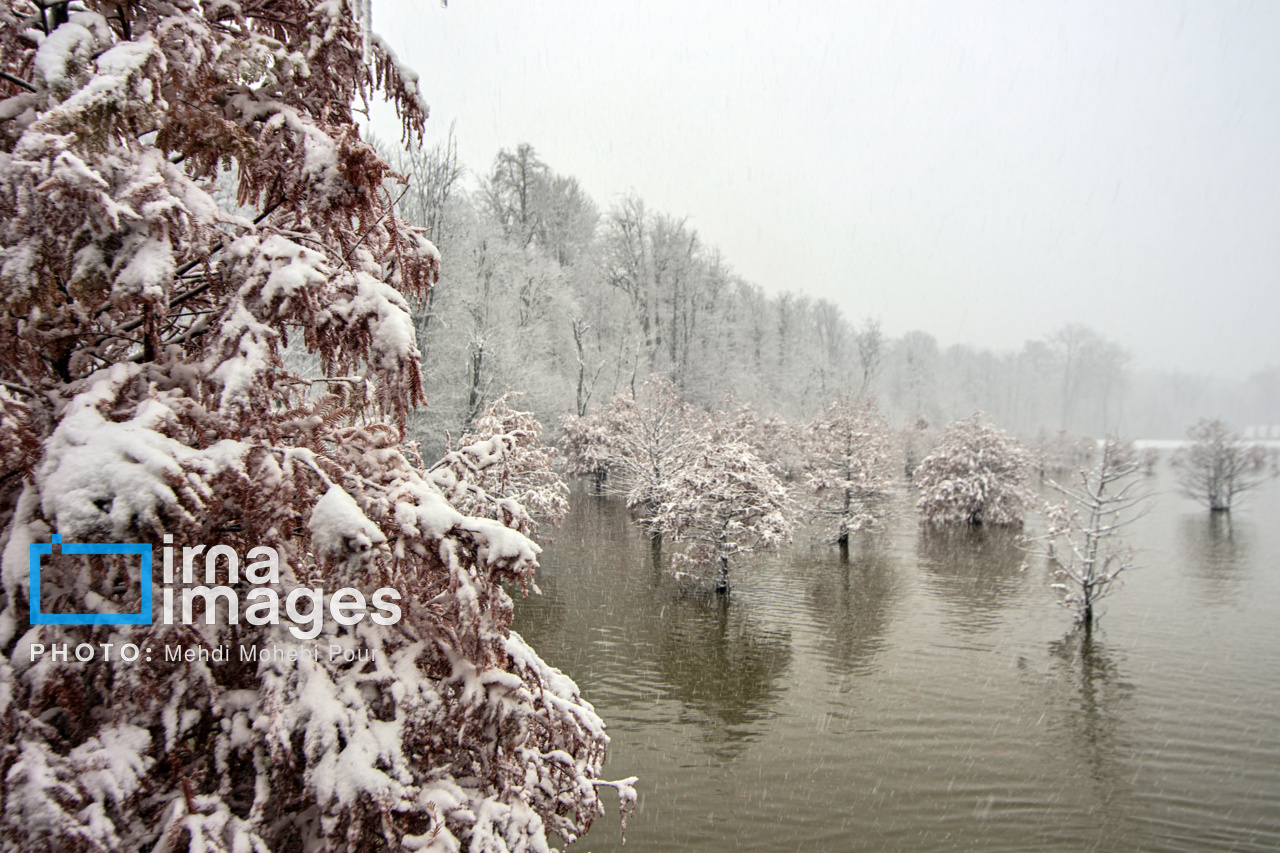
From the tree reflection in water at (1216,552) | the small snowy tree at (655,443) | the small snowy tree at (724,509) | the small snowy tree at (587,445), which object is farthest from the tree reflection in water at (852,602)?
the small snowy tree at (587,445)

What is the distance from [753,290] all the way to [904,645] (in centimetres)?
4461

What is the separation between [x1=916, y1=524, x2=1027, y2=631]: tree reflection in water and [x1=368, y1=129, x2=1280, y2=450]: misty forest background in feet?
15.5

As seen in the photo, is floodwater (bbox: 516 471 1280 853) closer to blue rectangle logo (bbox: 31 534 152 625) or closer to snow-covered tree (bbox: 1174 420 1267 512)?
blue rectangle logo (bbox: 31 534 152 625)

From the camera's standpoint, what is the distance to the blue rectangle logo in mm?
2184

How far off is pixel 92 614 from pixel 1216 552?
1098 inches

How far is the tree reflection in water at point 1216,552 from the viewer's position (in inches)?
674

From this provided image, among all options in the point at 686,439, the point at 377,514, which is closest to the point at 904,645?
the point at 686,439

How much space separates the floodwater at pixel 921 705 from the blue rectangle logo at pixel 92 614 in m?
6.08

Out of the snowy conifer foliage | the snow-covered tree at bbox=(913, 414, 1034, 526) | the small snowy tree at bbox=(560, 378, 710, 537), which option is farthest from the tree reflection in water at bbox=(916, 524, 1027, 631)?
the snowy conifer foliage

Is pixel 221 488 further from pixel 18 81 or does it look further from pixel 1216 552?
pixel 1216 552

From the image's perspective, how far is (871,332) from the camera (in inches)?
2013

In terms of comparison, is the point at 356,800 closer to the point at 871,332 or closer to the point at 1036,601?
the point at 1036,601

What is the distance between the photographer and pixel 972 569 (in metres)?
18.6

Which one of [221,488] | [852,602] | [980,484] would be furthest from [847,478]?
[221,488]
